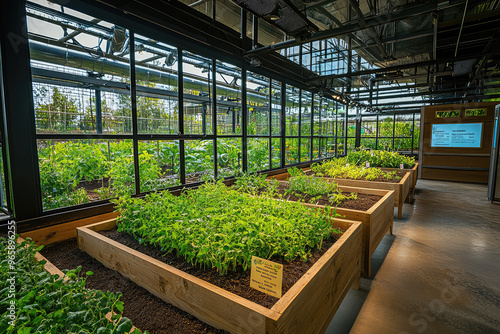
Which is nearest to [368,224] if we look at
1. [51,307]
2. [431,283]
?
[431,283]

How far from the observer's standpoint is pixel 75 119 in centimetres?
232

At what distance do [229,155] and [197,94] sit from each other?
1189mm

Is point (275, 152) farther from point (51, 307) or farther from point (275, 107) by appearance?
point (51, 307)

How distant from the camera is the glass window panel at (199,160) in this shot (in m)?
3.68

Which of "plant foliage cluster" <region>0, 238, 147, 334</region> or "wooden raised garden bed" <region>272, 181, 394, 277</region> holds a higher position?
"plant foliage cluster" <region>0, 238, 147, 334</region>

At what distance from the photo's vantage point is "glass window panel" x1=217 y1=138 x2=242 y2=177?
4174mm

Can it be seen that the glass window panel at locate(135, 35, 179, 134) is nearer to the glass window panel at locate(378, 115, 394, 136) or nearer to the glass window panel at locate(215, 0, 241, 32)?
the glass window panel at locate(215, 0, 241, 32)

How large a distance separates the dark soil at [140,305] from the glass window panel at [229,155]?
8.28 feet

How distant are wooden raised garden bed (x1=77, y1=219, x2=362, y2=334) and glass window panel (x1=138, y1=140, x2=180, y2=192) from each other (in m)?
1.04

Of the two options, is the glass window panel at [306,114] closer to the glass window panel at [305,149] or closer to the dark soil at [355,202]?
the glass window panel at [305,149]

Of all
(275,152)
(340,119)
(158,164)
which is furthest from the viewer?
(340,119)

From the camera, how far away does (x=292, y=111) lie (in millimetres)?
5930

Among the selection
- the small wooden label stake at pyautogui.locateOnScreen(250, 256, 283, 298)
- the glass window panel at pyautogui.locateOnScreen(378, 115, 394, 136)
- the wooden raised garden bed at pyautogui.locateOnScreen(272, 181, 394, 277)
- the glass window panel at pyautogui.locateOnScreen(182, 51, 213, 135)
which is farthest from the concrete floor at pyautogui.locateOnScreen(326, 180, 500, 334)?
the glass window panel at pyautogui.locateOnScreen(378, 115, 394, 136)

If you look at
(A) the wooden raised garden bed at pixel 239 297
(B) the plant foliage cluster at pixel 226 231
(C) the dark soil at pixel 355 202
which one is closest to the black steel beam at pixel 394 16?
(C) the dark soil at pixel 355 202
